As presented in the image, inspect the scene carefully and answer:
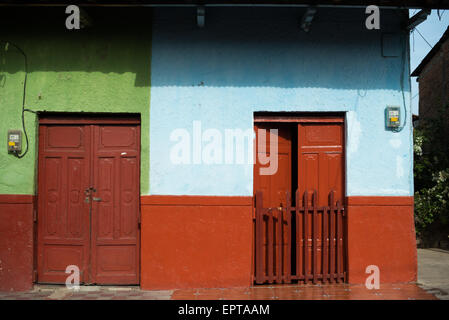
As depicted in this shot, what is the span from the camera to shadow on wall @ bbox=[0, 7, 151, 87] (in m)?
5.56

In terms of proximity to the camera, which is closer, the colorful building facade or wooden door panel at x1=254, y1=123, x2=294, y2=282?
the colorful building facade

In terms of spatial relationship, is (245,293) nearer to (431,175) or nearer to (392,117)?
(392,117)

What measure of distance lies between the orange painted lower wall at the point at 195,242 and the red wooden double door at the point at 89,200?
0.29m

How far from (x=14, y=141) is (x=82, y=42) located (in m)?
1.69

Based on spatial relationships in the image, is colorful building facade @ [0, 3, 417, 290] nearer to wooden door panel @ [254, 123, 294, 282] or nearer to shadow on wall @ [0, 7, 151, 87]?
shadow on wall @ [0, 7, 151, 87]

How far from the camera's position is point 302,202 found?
223 inches

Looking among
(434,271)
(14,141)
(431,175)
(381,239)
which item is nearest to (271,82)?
(381,239)

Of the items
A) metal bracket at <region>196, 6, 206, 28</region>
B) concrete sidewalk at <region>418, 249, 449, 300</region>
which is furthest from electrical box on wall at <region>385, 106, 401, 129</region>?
metal bracket at <region>196, 6, 206, 28</region>

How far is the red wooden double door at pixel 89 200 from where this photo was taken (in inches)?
218

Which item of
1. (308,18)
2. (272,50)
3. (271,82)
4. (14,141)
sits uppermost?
(308,18)

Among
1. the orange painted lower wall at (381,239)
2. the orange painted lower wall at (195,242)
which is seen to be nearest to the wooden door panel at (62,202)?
the orange painted lower wall at (195,242)

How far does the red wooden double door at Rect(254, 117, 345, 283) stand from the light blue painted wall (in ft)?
0.72

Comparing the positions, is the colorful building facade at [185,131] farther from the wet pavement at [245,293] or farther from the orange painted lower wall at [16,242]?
the wet pavement at [245,293]

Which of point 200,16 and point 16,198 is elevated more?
point 200,16
